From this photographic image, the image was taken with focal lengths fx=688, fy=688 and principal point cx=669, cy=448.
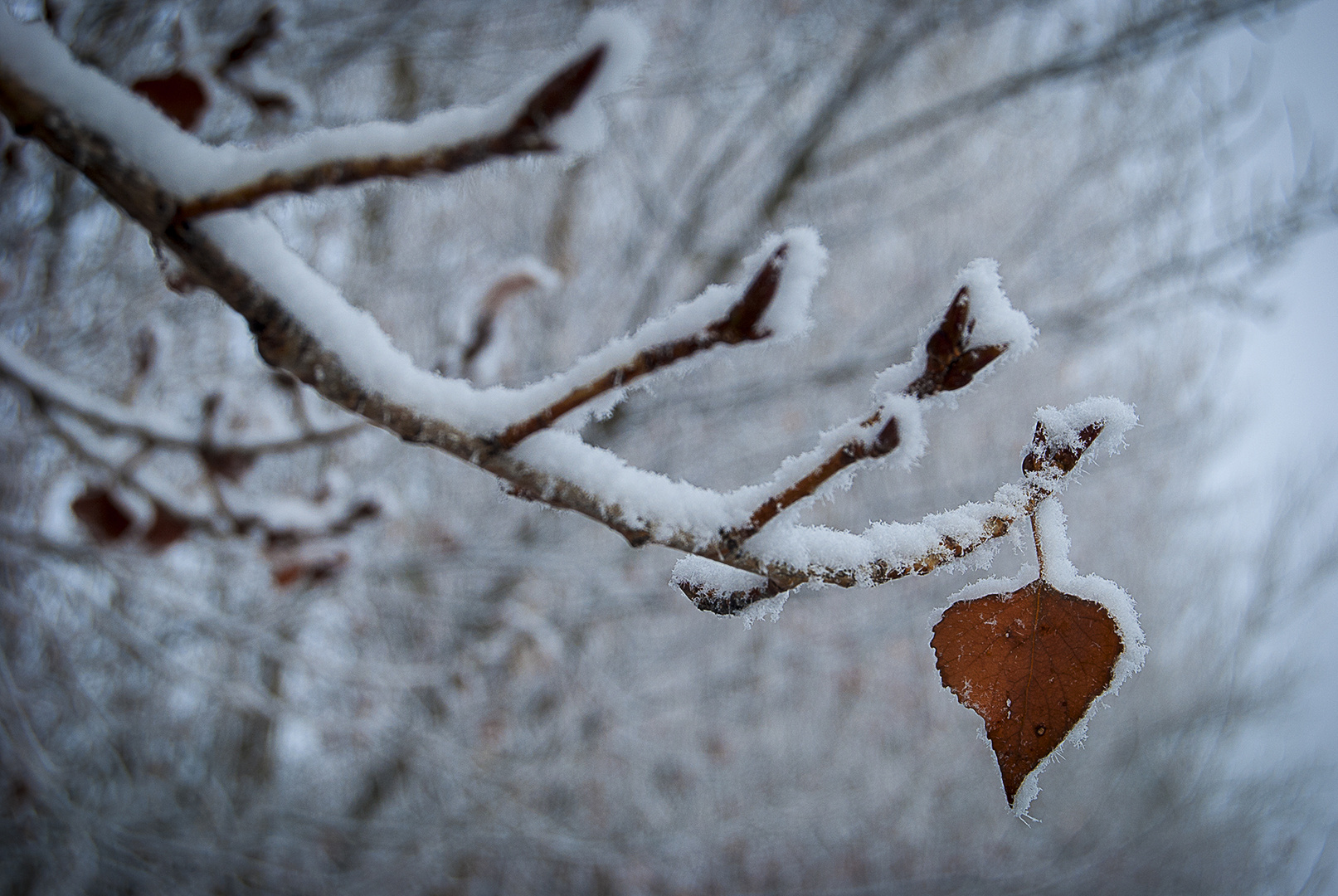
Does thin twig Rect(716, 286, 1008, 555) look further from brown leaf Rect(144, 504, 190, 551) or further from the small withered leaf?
brown leaf Rect(144, 504, 190, 551)

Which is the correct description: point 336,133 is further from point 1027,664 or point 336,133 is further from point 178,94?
point 178,94

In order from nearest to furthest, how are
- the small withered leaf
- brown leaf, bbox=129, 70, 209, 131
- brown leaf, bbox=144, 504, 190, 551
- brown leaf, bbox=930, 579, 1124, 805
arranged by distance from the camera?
the small withered leaf < brown leaf, bbox=930, 579, 1124, 805 < brown leaf, bbox=129, 70, 209, 131 < brown leaf, bbox=144, 504, 190, 551

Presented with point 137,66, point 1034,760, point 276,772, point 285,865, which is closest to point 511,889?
point 276,772

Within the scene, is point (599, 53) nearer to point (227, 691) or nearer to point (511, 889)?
point (227, 691)

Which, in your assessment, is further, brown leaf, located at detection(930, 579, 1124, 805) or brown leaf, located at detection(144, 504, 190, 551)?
brown leaf, located at detection(144, 504, 190, 551)

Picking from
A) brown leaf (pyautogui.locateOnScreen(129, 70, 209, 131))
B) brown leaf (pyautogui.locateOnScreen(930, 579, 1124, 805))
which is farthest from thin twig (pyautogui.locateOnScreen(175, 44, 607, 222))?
brown leaf (pyautogui.locateOnScreen(129, 70, 209, 131))

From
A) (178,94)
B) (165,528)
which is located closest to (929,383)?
(178,94)
